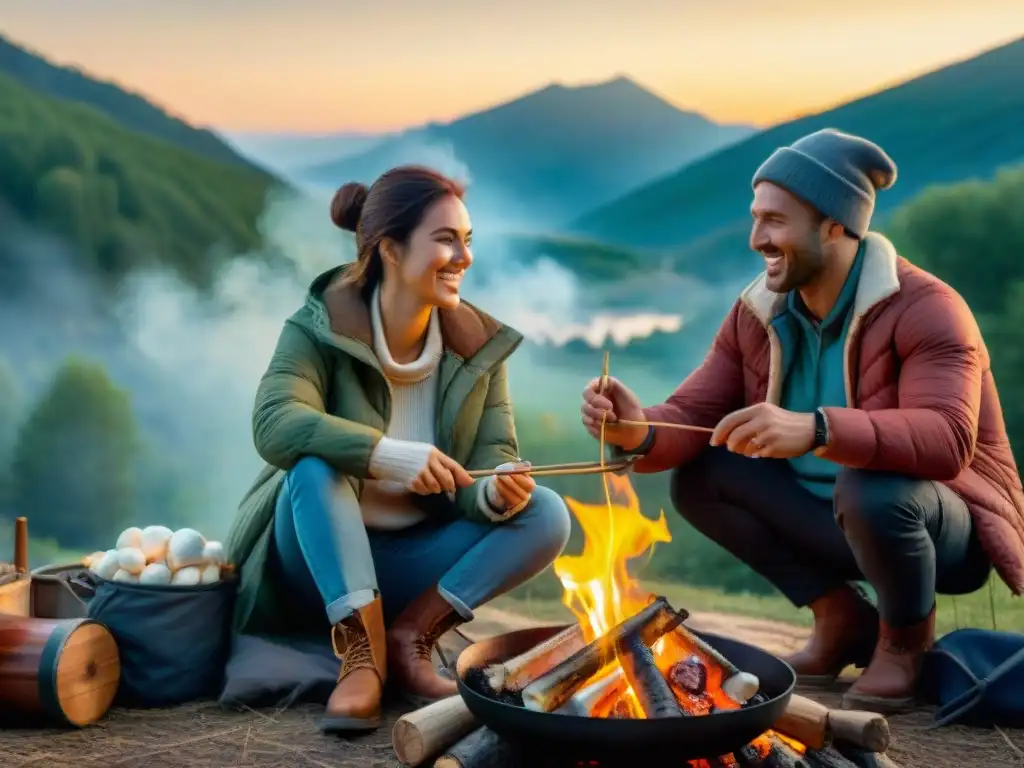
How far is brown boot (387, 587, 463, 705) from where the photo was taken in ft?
11.4

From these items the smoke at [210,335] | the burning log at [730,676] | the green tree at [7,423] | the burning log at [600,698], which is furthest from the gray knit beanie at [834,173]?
the green tree at [7,423]

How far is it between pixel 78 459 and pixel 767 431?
4328 millimetres

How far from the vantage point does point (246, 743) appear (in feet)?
10.5

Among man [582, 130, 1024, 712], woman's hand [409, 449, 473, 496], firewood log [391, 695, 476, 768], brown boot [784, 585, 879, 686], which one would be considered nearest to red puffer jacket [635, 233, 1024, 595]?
man [582, 130, 1024, 712]

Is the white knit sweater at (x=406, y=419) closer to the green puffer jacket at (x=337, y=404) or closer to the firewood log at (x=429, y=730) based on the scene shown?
the green puffer jacket at (x=337, y=404)

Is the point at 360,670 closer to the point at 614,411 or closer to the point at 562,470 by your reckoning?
the point at 562,470

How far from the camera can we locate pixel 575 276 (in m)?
6.50

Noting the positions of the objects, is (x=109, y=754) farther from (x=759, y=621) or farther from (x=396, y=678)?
(x=759, y=621)

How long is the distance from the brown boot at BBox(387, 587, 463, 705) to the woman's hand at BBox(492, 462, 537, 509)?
353 mm

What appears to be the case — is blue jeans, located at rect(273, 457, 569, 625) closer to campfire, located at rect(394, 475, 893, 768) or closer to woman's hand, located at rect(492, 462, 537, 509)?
woman's hand, located at rect(492, 462, 537, 509)

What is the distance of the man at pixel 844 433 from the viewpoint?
127 inches

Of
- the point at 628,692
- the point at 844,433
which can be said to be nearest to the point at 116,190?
the point at 844,433

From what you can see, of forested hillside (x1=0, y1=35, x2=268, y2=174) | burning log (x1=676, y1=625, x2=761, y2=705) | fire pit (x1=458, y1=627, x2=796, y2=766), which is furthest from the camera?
forested hillside (x1=0, y1=35, x2=268, y2=174)

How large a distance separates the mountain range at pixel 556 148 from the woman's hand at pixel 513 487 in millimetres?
3117
